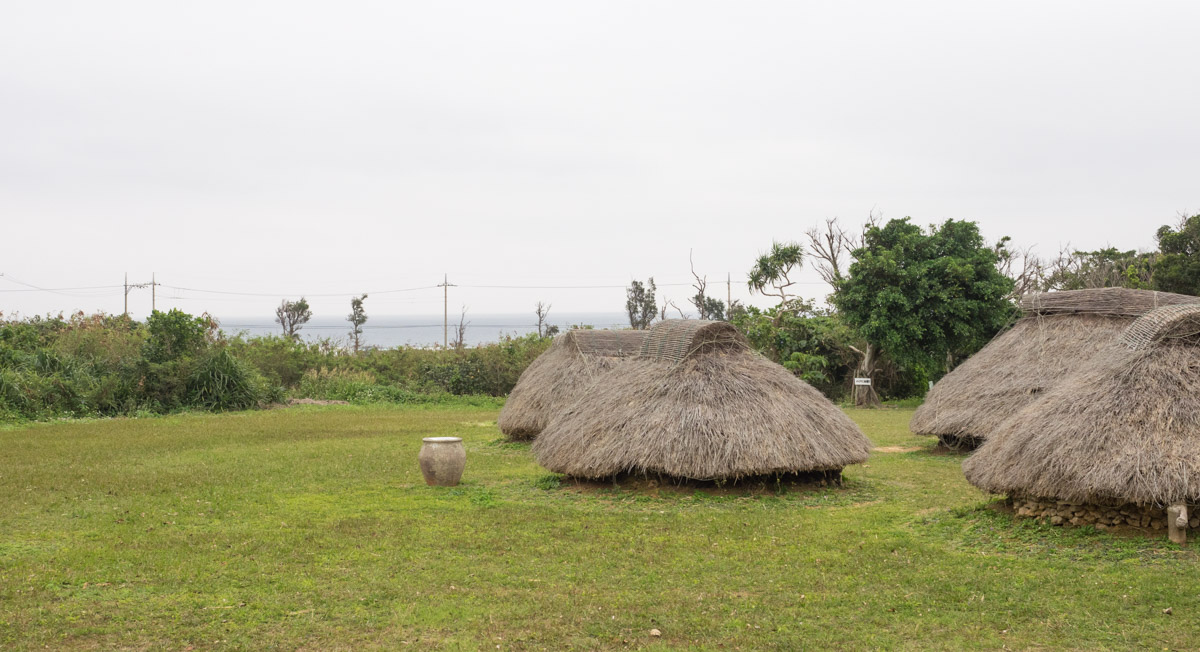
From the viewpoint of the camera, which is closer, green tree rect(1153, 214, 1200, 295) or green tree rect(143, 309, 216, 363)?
green tree rect(143, 309, 216, 363)

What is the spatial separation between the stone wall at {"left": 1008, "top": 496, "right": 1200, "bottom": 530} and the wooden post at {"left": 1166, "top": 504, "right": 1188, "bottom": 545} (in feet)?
0.46

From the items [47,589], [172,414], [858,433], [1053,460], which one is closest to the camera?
[47,589]

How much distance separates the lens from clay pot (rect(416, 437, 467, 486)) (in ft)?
42.6

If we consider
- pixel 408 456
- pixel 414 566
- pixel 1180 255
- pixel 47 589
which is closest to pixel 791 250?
pixel 1180 255

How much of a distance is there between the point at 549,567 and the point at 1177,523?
578 cm

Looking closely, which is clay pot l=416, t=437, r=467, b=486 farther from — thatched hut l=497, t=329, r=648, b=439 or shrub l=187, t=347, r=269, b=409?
shrub l=187, t=347, r=269, b=409

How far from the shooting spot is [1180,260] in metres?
29.6

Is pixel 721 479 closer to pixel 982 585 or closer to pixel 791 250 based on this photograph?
pixel 982 585

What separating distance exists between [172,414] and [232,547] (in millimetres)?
16765

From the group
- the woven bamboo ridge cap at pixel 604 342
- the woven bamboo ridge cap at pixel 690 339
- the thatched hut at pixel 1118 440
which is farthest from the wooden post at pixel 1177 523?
the woven bamboo ridge cap at pixel 604 342

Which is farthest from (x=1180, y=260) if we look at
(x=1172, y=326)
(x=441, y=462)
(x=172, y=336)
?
(x=172, y=336)

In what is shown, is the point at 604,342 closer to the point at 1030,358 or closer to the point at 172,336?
the point at 1030,358

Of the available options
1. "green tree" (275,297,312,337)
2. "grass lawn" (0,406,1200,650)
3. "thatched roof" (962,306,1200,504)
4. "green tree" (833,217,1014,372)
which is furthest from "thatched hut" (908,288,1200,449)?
"green tree" (275,297,312,337)

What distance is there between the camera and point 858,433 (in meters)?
12.9
